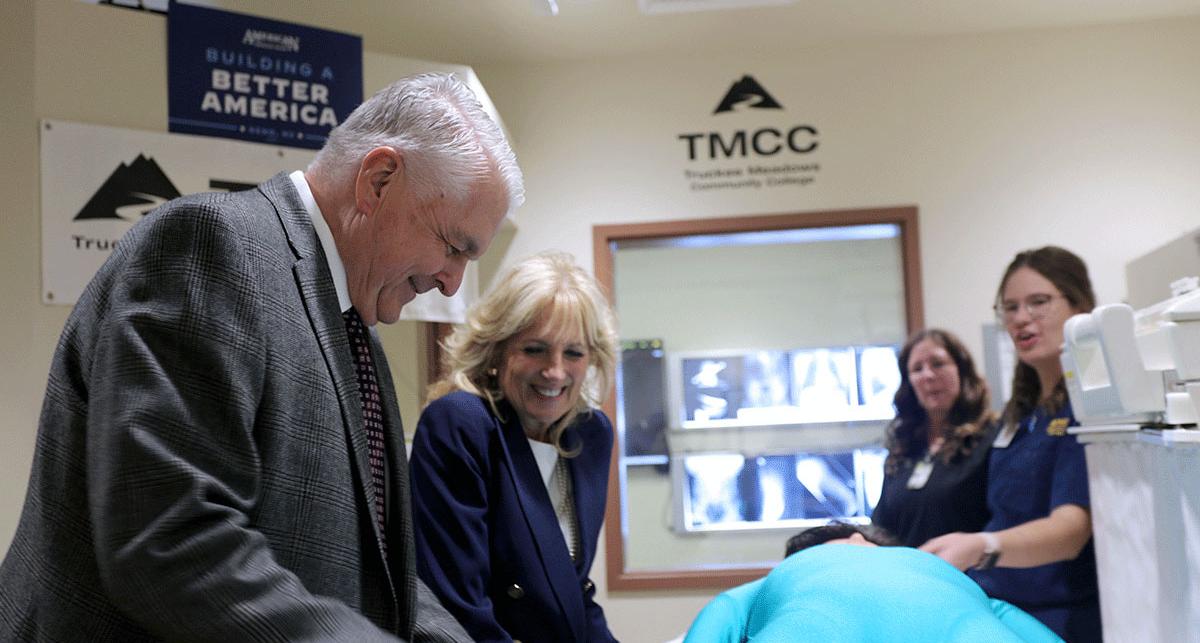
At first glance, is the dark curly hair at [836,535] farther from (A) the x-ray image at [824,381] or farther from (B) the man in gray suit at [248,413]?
(A) the x-ray image at [824,381]

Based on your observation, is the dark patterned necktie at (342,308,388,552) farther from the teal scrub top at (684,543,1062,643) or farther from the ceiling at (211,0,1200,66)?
the ceiling at (211,0,1200,66)

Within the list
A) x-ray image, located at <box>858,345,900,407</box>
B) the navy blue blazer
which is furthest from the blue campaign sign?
x-ray image, located at <box>858,345,900,407</box>

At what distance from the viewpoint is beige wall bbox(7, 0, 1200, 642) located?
462cm

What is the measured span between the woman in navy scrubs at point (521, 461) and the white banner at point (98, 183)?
109 cm

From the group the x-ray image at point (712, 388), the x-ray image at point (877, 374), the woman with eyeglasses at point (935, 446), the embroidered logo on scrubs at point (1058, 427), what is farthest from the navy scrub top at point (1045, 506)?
the x-ray image at point (712, 388)

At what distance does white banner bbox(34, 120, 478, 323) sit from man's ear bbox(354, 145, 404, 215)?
1832mm

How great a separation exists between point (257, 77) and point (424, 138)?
6.58ft

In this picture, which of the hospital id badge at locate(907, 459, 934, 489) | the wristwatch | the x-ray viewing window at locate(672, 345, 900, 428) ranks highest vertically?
the x-ray viewing window at locate(672, 345, 900, 428)

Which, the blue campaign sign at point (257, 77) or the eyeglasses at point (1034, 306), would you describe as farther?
the eyeglasses at point (1034, 306)

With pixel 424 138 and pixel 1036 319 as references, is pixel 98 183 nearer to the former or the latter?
pixel 424 138

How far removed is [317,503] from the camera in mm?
1121

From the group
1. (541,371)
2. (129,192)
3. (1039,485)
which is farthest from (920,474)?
(129,192)

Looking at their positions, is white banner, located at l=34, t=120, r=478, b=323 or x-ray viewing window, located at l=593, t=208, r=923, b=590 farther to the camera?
x-ray viewing window, located at l=593, t=208, r=923, b=590

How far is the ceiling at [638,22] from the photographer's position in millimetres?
4328
